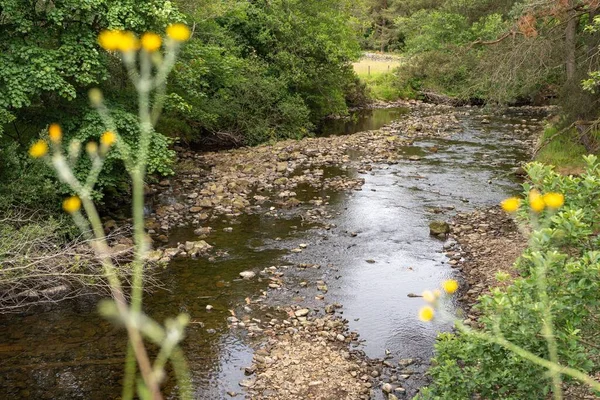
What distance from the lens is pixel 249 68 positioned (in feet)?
76.2

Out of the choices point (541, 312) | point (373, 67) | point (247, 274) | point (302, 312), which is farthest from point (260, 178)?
point (373, 67)

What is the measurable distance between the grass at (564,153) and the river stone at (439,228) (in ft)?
17.1

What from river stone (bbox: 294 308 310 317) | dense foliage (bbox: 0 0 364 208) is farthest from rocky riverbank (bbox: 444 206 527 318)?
dense foliage (bbox: 0 0 364 208)

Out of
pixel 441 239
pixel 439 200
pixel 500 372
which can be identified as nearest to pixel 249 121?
pixel 439 200

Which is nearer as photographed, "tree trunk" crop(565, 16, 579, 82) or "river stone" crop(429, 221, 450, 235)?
"river stone" crop(429, 221, 450, 235)

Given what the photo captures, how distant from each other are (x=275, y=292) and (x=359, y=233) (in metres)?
3.80

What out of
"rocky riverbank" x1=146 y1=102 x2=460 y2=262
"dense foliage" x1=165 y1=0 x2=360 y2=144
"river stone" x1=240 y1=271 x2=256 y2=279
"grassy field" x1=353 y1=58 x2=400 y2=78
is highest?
"grassy field" x1=353 y1=58 x2=400 y2=78

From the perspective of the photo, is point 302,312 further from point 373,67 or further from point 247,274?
point 373,67

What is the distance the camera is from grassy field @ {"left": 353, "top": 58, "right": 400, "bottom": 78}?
41838 mm

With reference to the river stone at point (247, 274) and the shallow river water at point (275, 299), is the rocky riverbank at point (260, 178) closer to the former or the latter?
the shallow river water at point (275, 299)

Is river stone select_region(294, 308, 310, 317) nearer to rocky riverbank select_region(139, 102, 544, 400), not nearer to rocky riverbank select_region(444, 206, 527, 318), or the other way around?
rocky riverbank select_region(139, 102, 544, 400)

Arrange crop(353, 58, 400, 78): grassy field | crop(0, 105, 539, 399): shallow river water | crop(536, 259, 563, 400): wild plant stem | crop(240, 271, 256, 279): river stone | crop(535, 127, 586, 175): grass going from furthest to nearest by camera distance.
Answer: crop(353, 58, 400, 78): grassy field
crop(535, 127, 586, 175): grass
crop(240, 271, 256, 279): river stone
crop(0, 105, 539, 399): shallow river water
crop(536, 259, 563, 400): wild plant stem

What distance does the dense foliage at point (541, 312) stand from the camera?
173 inches

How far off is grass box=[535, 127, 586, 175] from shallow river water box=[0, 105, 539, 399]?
51.6 inches
